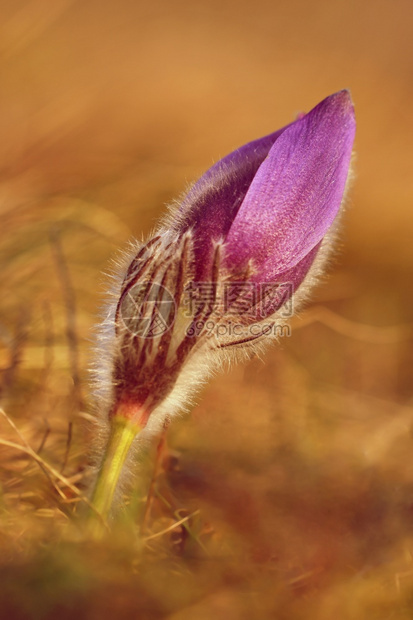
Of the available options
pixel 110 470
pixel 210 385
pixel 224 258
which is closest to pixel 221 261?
pixel 224 258

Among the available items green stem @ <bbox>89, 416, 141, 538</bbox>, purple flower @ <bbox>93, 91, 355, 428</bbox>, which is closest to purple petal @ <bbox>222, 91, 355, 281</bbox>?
purple flower @ <bbox>93, 91, 355, 428</bbox>

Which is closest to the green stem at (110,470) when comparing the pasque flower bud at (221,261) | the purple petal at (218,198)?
the pasque flower bud at (221,261)

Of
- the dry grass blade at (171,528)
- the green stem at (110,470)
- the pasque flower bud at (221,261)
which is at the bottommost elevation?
the dry grass blade at (171,528)

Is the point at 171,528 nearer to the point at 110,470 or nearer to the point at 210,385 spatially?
the point at 110,470

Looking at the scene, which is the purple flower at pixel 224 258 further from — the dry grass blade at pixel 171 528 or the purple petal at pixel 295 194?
the dry grass blade at pixel 171 528

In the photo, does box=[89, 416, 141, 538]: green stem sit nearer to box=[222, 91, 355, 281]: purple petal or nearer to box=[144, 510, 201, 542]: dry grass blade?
box=[144, 510, 201, 542]: dry grass blade

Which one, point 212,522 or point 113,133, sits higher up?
point 113,133

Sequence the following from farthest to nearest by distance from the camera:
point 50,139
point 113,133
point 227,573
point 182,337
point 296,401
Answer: point 113,133 < point 50,139 < point 296,401 < point 182,337 < point 227,573

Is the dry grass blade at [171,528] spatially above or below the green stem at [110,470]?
below

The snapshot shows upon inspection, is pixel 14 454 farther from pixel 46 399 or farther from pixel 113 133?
pixel 113 133

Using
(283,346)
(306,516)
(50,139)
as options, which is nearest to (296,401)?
(283,346)
